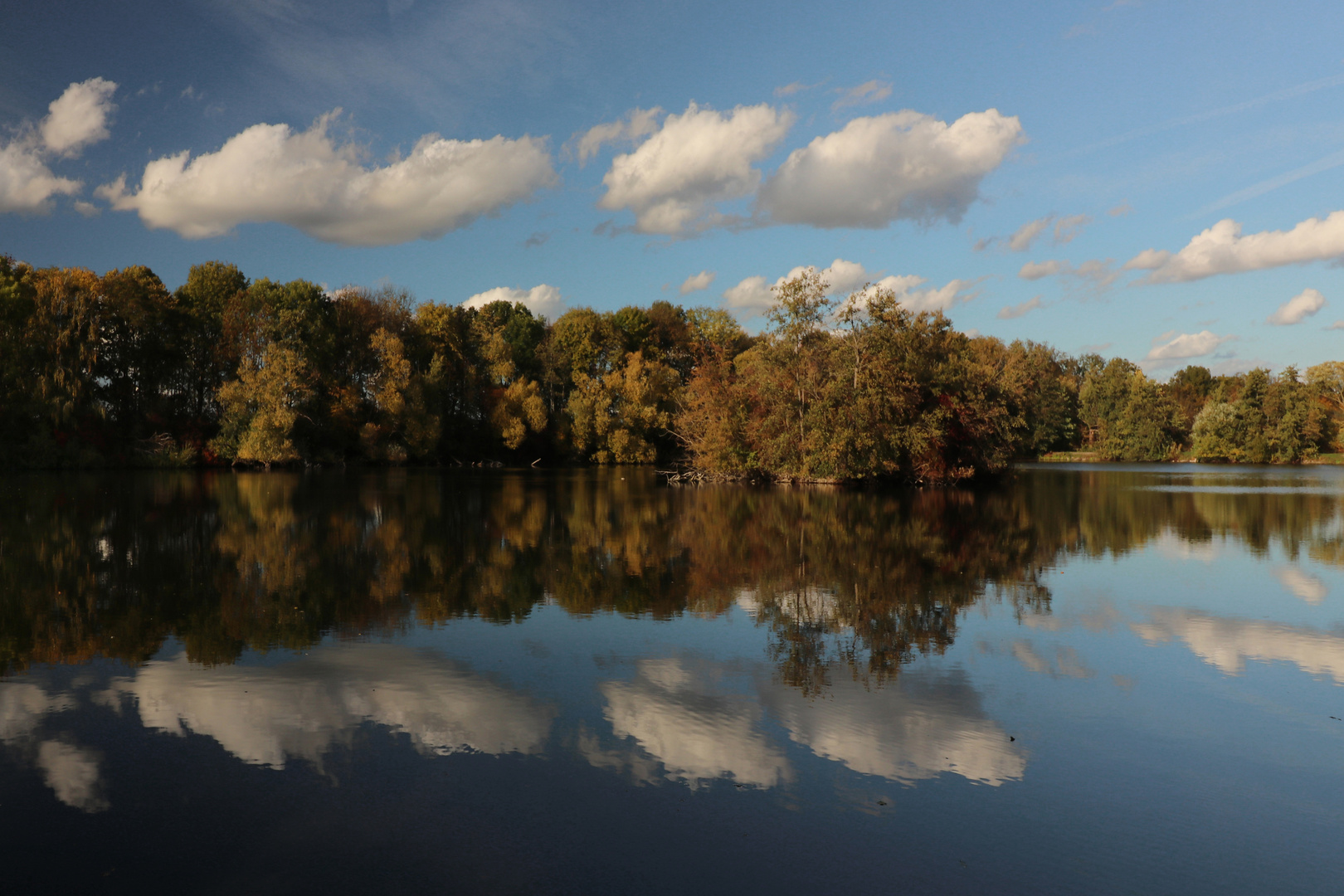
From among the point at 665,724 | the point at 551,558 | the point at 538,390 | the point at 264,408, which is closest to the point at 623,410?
the point at 538,390

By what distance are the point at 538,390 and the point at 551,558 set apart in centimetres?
6476

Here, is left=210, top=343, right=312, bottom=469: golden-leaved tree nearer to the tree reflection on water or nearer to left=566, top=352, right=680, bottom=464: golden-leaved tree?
the tree reflection on water

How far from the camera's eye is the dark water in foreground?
4.75m

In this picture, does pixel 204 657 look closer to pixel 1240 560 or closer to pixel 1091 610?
pixel 1091 610

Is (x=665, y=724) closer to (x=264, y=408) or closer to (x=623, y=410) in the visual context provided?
(x=264, y=408)

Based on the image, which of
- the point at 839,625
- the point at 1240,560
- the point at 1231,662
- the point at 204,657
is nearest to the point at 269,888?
the point at 204,657

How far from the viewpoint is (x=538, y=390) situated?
262ft

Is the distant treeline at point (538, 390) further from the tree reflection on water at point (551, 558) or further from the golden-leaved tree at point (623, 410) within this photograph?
the tree reflection on water at point (551, 558)

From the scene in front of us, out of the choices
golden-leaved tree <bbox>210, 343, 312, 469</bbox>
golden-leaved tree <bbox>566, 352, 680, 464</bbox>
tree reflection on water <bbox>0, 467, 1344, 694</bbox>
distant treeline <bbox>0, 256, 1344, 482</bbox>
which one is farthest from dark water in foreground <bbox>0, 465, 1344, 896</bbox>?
golden-leaved tree <bbox>566, 352, 680, 464</bbox>

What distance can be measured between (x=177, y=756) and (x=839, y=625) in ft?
23.7

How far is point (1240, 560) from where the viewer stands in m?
17.0

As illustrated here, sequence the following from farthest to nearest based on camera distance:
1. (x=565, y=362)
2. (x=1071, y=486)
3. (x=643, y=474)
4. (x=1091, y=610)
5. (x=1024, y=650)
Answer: (x=565, y=362)
(x=643, y=474)
(x=1071, y=486)
(x=1091, y=610)
(x=1024, y=650)

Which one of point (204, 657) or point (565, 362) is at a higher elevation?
point (565, 362)

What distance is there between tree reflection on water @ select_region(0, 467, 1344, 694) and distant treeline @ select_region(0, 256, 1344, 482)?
9.07 metres
